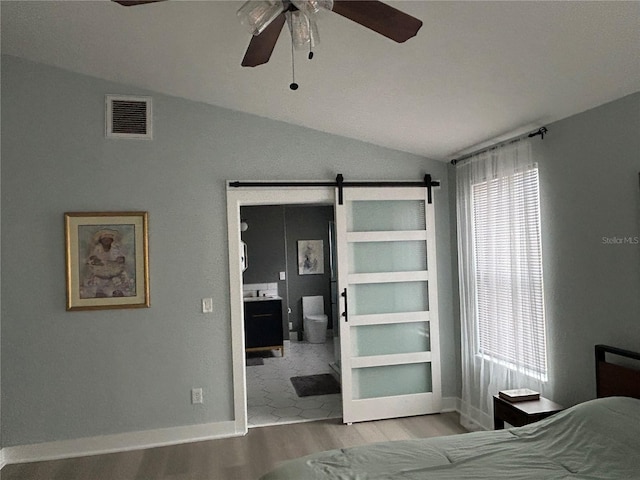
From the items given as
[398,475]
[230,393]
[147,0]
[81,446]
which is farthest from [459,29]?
[81,446]

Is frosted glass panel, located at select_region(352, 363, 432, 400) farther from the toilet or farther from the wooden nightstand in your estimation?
the toilet

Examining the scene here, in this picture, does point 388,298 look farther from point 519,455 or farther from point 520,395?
point 519,455

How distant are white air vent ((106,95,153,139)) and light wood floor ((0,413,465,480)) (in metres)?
2.64

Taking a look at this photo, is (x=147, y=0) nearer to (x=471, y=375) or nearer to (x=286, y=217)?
(x=471, y=375)

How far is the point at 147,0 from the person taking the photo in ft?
5.29

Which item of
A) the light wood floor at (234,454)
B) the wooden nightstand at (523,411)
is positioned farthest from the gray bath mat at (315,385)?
the wooden nightstand at (523,411)

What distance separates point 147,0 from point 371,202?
3.12 meters

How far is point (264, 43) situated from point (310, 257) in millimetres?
6457

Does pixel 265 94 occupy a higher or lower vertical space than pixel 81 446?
higher

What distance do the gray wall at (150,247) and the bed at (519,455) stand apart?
2.18 metres

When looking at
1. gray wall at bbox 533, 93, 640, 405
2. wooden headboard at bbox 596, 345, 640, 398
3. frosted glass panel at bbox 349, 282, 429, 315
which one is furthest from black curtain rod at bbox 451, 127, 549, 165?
wooden headboard at bbox 596, 345, 640, 398

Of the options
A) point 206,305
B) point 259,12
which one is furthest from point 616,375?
point 206,305

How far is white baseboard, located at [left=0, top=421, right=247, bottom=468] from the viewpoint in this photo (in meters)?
3.75

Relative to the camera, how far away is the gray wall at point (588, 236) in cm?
268
